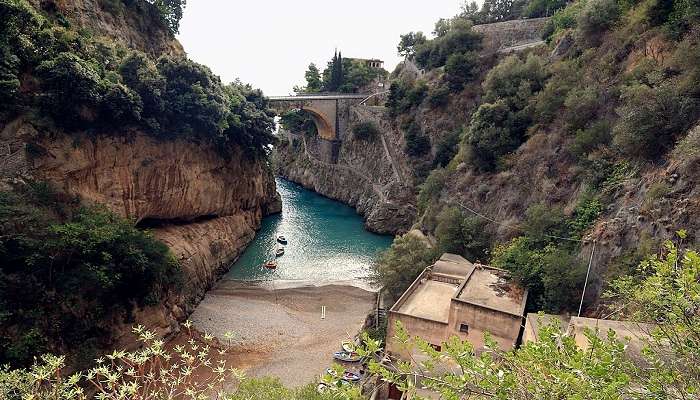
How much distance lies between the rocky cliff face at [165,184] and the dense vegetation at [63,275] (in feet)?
5.98

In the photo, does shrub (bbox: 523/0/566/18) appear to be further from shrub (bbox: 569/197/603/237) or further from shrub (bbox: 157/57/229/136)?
shrub (bbox: 157/57/229/136)

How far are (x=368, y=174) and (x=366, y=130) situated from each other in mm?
6072

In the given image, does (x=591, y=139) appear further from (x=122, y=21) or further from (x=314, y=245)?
(x=122, y=21)

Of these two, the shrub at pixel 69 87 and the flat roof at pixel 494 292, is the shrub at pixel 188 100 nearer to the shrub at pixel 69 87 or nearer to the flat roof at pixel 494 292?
the shrub at pixel 69 87

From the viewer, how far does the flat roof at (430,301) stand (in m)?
17.8

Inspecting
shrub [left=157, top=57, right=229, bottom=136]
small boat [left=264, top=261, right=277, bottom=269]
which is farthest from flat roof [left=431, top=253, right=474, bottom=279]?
shrub [left=157, top=57, right=229, bottom=136]

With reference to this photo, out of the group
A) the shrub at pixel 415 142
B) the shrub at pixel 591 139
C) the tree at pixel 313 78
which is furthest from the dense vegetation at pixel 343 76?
the shrub at pixel 591 139

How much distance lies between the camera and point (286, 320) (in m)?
25.6

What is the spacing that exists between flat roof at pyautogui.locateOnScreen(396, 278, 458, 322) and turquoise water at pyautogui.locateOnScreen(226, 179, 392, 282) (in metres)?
11.9

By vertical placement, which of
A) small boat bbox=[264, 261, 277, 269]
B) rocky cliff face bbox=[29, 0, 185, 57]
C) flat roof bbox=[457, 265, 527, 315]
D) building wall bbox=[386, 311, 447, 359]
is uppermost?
rocky cliff face bbox=[29, 0, 185, 57]

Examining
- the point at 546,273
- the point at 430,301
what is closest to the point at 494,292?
the point at 546,273

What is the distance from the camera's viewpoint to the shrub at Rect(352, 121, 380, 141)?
182ft

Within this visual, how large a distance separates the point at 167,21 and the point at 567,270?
125 feet

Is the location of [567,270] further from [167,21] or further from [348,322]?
[167,21]
